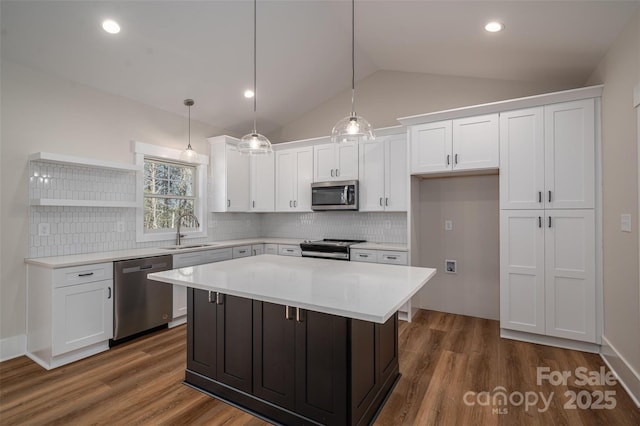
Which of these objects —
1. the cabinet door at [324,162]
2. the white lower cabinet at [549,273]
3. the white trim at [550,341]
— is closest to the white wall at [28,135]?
the cabinet door at [324,162]

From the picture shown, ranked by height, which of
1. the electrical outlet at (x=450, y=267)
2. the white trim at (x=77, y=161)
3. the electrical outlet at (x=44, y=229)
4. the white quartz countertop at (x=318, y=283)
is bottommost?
the electrical outlet at (x=450, y=267)

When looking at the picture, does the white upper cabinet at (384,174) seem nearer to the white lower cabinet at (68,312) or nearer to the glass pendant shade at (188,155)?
the glass pendant shade at (188,155)

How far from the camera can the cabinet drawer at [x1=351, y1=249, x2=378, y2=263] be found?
158 inches

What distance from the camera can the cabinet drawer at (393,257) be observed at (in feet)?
12.6

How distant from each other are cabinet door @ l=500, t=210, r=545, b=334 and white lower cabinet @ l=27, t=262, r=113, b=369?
390cm

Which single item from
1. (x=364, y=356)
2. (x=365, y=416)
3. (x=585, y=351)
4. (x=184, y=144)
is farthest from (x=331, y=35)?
(x=585, y=351)

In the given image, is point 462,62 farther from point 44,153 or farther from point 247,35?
point 44,153

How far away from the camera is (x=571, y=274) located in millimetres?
2996

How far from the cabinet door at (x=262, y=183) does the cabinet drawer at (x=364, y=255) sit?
164 cm

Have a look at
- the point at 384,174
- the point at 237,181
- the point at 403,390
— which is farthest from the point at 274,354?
the point at 237,181

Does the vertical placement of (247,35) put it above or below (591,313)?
above

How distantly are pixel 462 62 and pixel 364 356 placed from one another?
10.7 feet

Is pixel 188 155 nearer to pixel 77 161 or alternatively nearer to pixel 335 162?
pixel 77 161

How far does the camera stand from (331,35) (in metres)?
3.69
